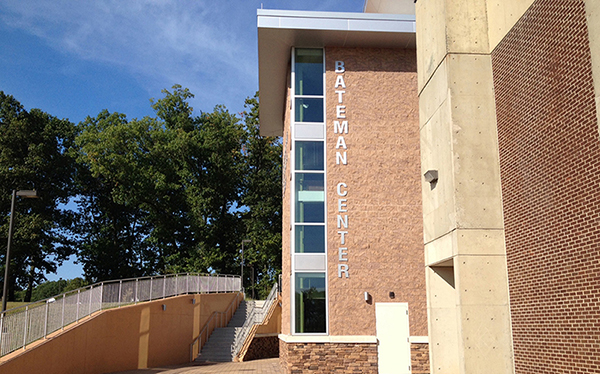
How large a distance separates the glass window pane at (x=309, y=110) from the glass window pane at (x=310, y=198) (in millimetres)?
1950

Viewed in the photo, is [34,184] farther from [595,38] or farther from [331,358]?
[595,38]

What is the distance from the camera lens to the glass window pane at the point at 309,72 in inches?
808

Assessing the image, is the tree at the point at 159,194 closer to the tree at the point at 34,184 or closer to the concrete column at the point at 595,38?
the tree at the point at 34,184

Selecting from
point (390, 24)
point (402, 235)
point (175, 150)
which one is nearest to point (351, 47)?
point (390, 24)

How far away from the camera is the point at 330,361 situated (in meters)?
18.0

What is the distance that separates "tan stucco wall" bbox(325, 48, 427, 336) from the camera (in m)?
18.7

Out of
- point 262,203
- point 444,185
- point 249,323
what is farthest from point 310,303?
point 262,203

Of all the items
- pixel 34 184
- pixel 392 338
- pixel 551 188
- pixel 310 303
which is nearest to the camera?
pixel 551 188

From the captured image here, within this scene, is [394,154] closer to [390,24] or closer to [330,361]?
[390,24]

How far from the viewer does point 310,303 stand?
18.7 meters

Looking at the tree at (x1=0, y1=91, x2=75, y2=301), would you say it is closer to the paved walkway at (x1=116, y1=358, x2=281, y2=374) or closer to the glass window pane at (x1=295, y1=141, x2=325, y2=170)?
the paved walkway at (x1=116, y1=358, x2=281, y2=374)

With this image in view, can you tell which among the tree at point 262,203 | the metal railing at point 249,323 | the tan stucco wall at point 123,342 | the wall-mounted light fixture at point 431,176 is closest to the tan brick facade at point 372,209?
the tan stucco wall at point 123,342

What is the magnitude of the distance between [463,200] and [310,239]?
7.92 meters

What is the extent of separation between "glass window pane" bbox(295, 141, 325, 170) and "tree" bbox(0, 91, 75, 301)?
89.1 ft
